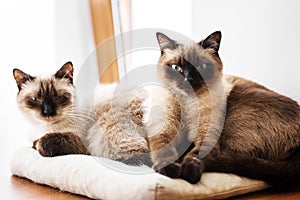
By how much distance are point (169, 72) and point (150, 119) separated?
0.17 metres

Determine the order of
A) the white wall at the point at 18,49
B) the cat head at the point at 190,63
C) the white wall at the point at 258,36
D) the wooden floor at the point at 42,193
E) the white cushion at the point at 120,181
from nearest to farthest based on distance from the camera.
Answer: the white cushion at the point at 120,181
the wooden floor at the point at 42,193
the cat head at the point at 190,63
the white wall at the point at 258,36
the white wall at the point at 18,49

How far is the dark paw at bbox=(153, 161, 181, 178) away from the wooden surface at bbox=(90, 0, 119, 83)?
1.18 meters

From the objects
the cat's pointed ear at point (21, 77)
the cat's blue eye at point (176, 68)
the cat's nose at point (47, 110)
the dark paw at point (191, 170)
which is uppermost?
the cat's blue eye at point (176, 68)

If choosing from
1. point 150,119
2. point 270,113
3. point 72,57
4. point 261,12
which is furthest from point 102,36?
point 270,113

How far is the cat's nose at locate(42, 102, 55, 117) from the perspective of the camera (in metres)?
1.63

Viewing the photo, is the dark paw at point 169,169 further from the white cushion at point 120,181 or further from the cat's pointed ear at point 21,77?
the cat's pointed ear at point 21,77

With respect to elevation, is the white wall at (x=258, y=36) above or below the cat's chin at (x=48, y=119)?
above

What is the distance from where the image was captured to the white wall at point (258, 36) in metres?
1.88

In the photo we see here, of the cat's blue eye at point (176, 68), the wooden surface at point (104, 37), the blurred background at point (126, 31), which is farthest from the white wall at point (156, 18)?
the cat's blue eye at point (176, 68)

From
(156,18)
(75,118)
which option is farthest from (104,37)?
(75,118)

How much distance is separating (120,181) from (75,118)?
434 millimetres

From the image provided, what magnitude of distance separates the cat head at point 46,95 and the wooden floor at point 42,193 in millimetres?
234

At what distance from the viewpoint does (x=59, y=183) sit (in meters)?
1.51

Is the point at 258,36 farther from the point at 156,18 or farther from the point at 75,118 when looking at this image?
the point at 75,118
